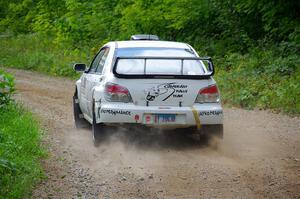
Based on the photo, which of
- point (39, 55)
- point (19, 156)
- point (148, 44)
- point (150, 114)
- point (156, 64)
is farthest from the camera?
point (39, 55)

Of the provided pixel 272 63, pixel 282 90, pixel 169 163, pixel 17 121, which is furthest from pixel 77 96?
pixel 272 63

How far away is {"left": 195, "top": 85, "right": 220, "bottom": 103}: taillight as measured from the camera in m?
9.46

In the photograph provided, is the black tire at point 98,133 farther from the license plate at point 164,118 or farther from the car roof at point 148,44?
the car roof at point 148,44

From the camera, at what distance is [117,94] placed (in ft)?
30.6

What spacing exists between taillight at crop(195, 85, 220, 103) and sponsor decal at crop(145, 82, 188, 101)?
0.98 feet

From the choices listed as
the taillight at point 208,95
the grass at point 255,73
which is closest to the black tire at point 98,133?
the taillight at point 208,95

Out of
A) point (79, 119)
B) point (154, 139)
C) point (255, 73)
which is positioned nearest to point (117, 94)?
point (154, 139)

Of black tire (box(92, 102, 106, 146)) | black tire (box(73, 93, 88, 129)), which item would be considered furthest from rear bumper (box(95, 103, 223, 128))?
black tire (box(73, 93, 88, 129))

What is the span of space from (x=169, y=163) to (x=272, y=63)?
34.4 ft

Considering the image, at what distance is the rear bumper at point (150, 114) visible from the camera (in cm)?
924

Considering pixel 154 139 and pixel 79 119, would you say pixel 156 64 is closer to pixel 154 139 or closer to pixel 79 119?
pixel 154 139

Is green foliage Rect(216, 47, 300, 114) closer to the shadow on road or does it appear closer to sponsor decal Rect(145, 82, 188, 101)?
the shadow on road

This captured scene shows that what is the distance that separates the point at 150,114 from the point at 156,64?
0.91 meters

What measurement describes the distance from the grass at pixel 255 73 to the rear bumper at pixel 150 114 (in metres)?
5.19
